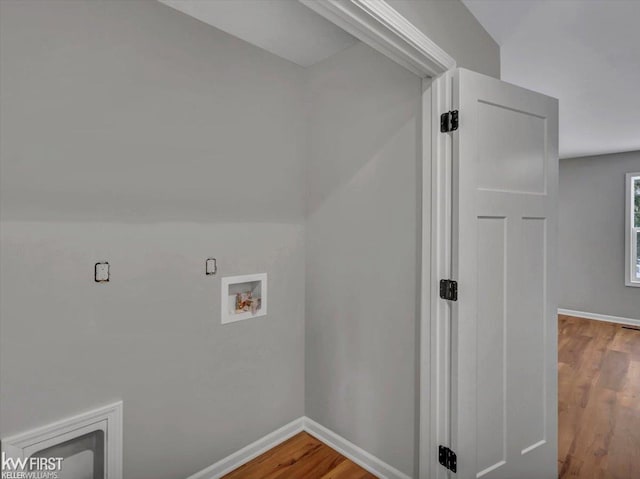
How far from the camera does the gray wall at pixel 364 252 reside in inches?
67.3

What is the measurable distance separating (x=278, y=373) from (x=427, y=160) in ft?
5.03

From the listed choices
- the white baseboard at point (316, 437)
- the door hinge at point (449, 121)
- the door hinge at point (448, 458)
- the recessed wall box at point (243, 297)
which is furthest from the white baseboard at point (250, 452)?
the door hinge at point (449, 121)

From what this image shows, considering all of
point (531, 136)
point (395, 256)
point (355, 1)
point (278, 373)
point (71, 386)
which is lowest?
point (278, 373)

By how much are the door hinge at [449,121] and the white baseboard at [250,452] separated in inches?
77.1

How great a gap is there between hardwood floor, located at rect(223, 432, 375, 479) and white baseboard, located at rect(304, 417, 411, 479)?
0.08 ft

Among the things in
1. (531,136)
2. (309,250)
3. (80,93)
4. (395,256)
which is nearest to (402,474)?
(395,256)

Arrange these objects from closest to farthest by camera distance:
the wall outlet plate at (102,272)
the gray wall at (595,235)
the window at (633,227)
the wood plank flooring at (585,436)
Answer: the wall outlet plate at (102,272), the wood plank flooring at (585,436), the window at (633,227), the gray wall at (595,235)

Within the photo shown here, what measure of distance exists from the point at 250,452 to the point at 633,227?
569 centimetres

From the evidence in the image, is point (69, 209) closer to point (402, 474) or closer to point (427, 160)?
point (427, 160)

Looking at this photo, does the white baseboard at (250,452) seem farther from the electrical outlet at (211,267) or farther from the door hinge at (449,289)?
the door hinge at (449,289)

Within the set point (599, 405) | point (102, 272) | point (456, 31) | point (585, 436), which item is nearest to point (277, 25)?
point (456, 31)

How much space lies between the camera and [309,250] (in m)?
2.24

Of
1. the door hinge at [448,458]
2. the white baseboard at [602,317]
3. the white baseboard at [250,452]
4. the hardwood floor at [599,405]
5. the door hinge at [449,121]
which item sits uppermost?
the door hinge at [449,121]

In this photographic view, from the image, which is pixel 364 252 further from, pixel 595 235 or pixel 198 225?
pixel 595 235
